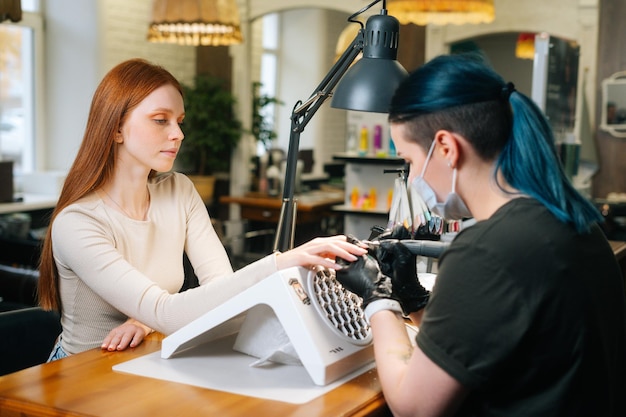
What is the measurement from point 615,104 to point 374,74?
551 centimetres

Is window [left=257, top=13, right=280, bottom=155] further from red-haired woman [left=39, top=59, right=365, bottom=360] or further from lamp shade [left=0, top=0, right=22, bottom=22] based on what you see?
red-haired woman [left=39, top=59, right=365, bottom=360]

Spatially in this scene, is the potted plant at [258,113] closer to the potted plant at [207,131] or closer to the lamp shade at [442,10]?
the potted plant at [207,131]

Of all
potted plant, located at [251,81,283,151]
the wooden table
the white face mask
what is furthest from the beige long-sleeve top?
potted plant, located at [251,81,283,151]

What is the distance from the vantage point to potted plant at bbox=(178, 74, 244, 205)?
754 centimetres

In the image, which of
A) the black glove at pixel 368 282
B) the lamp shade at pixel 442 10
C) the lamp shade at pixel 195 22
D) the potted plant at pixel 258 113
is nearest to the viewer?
the black glove at pixel 368 282

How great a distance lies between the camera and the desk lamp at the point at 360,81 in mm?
1994

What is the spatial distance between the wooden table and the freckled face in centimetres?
71

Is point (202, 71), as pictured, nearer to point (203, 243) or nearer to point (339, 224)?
point (339, 224)

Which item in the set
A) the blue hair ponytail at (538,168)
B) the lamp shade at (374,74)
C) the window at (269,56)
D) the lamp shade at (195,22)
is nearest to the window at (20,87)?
the lamp shade at (195,22)

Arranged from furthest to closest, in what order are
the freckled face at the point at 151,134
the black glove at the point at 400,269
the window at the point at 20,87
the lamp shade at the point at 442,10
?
1. the window at the point at 20,87
2. the lamp shade at the point at 442,10
3. the freckled face at the point at 151,134
4. the black glove at the point at 400,269

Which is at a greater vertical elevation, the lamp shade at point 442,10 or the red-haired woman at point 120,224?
the lamp shade at point 442,10

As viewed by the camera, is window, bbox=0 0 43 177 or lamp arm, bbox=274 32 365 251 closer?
lamp arm, bbox=274 32 365 251

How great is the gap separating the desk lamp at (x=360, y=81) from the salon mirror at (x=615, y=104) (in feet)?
17.7

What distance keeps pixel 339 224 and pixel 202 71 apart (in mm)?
2083
